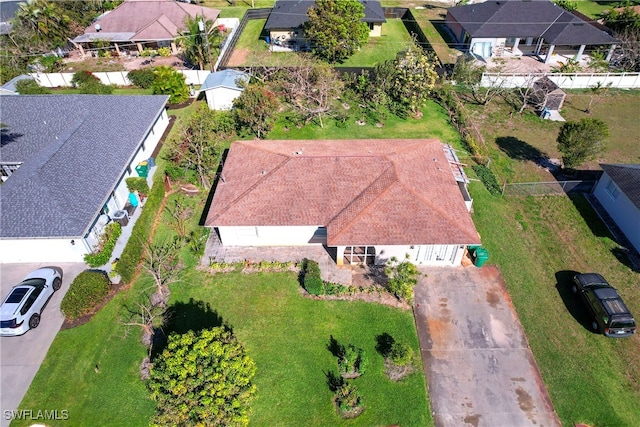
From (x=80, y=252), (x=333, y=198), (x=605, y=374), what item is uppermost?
(x=333, y=198)

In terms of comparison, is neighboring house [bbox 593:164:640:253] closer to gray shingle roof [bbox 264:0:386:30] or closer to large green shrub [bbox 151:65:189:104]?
gray shingle roof [bbox 264:0:386:30]

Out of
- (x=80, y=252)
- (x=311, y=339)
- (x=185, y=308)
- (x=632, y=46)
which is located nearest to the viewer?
(x=311, y=339)

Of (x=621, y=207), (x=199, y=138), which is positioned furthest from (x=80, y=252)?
(x=621, y=207)

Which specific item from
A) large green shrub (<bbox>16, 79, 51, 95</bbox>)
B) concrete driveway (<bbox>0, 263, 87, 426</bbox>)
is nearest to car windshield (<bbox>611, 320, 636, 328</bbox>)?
concrete driveway (<bbox>0, 263, 87, 426</bbox>)

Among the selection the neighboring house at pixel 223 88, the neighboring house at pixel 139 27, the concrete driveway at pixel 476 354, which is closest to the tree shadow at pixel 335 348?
the concrete driveway at pixel 476 354

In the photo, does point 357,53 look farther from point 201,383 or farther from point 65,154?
point 201,383

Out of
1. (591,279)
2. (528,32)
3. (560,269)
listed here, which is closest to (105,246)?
(560,269)

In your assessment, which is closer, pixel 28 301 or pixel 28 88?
pixel 28 301

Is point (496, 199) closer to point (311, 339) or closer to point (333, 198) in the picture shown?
point (333, 198)
